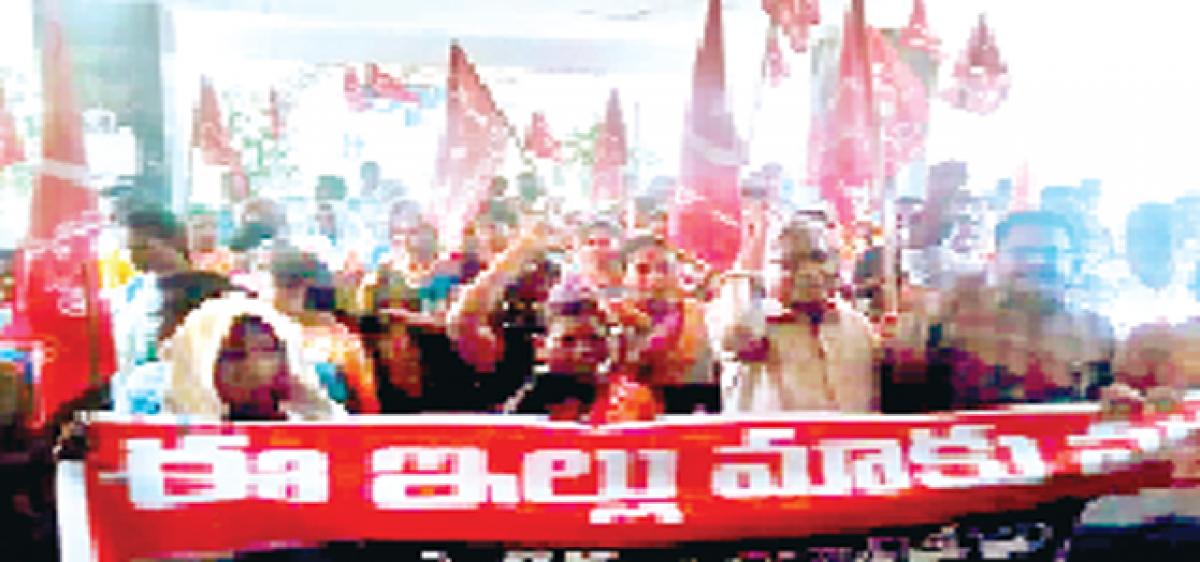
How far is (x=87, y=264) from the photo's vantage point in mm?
4723

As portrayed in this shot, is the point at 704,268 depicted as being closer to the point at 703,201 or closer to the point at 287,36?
the point at 703,201

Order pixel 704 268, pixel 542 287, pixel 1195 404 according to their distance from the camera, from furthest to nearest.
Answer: pixel 704 268, pixel 542 287, pixel 1195 404

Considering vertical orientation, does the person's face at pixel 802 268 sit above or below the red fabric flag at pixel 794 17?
below

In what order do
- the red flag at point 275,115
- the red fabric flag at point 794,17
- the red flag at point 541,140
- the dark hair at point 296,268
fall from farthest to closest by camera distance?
the red flag at point 541,140 → the red flag at point 275,115 → the red fabric flag at point 794,17 → the dark hair at point 296,268

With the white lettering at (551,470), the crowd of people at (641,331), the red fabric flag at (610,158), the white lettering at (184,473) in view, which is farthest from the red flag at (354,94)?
the white lettering at (551,470)

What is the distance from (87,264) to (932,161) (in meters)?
4.40

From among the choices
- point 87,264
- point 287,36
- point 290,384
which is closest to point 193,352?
point 290,384

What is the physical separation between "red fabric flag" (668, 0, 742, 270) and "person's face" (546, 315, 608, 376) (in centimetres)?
319

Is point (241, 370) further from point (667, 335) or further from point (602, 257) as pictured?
point (602, 257)

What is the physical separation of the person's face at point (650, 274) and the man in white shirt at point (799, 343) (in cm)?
42

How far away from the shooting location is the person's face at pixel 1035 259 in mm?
3211

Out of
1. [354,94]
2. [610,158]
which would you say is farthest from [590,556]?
[354,94]

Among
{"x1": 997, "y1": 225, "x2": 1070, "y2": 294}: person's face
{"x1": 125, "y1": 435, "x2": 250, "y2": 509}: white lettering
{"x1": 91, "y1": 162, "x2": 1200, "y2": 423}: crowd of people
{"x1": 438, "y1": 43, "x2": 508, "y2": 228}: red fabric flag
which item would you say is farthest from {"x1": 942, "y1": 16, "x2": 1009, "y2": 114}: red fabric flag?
{"x1": 125, "y1": 435, "x2": 250, "y2": 509}: white lettering

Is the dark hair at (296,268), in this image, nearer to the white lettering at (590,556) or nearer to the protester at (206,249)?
the protester at (206,249)
